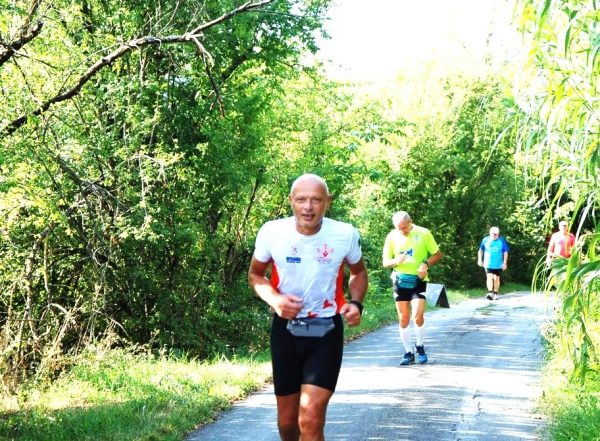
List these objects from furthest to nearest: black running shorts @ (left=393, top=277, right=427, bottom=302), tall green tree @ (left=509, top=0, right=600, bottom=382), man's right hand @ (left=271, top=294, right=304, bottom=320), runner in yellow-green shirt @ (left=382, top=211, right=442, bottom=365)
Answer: black running shorts @ (left=393, top=277, right=427, bottom=302)
runner in yellow-green shirt @ (left=382, top=211, right=442, bottom=365)
tall green tree @ (left=509, top=0, right=600, bottom=382)
man's right hand @ (left=271, top=294, right=304, bottom=320)

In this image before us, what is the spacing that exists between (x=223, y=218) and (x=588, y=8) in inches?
433

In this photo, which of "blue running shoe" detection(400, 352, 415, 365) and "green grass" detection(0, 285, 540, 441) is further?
"blue running shoe" detection(400, 352, 415, 365)

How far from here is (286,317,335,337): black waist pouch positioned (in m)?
5.39

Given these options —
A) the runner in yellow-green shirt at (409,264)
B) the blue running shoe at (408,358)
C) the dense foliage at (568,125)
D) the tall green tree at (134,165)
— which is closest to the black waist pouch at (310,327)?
the dense foliage at (568,125)

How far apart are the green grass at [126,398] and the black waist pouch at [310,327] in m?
2.46

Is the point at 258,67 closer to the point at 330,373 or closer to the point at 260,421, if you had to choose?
the point at 260,421

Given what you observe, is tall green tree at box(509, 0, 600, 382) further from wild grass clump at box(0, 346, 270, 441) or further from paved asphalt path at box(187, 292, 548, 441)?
wild grass clump at box(0, 346, 270, 441)

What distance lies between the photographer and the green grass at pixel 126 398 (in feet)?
25.0

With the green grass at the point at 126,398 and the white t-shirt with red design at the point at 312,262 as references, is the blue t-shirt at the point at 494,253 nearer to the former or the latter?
the green grass at the point at 126,398

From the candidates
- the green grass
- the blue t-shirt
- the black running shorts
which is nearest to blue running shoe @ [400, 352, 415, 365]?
the black running shorts

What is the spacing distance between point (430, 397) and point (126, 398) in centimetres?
324

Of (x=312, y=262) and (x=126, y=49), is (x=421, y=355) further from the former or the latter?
(x=312, y=262)

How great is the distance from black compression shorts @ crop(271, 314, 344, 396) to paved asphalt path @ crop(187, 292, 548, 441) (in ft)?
6.85

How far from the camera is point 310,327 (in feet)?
17.7
